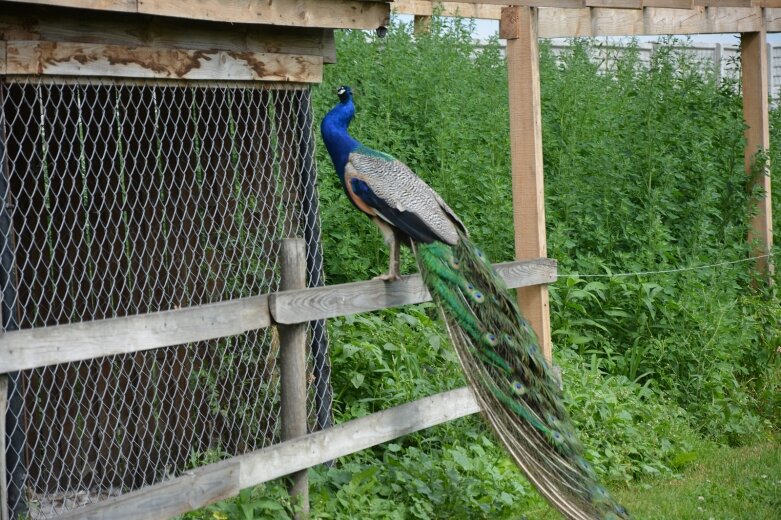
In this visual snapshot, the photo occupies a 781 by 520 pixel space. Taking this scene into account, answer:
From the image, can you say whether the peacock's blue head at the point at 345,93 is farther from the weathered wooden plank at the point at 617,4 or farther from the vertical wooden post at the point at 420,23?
the vertical wooden post at the point at 420,23

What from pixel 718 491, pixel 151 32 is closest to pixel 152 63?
pixel 151 32

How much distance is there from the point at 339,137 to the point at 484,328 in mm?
1390

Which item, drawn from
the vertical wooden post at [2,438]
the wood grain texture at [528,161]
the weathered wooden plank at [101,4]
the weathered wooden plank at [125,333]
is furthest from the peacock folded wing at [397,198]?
the vertical wooden post at [2,438]

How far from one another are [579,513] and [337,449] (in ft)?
3.86

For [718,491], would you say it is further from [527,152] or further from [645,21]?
[645,21]

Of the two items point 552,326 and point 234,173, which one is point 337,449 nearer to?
point 234,173

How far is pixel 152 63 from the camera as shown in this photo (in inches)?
193

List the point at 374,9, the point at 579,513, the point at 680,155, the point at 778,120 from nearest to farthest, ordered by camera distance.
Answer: the point at 579,513 < the point at 374,9 < the point at 680,155 < the point at 778,120

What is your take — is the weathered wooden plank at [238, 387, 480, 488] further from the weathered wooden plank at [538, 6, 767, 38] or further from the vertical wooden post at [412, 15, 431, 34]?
the vertical wooden post at [412, 15, 431, 34]

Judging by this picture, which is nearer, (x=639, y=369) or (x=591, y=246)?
(x=639, y=369)

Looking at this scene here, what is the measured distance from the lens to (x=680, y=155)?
924cm

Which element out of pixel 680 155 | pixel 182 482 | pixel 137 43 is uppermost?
pixel 137 43

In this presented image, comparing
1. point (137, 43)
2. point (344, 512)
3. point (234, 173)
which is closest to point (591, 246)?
point (234, 173)

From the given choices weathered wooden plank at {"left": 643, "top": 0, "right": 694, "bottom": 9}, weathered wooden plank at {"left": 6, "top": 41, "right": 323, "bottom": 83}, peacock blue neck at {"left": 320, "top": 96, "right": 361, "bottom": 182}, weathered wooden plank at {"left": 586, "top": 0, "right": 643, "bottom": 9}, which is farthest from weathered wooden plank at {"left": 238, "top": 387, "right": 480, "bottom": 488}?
weathered wooden plank at {"left": 643, "top": 0, "right": 694, "bottom": 9}
